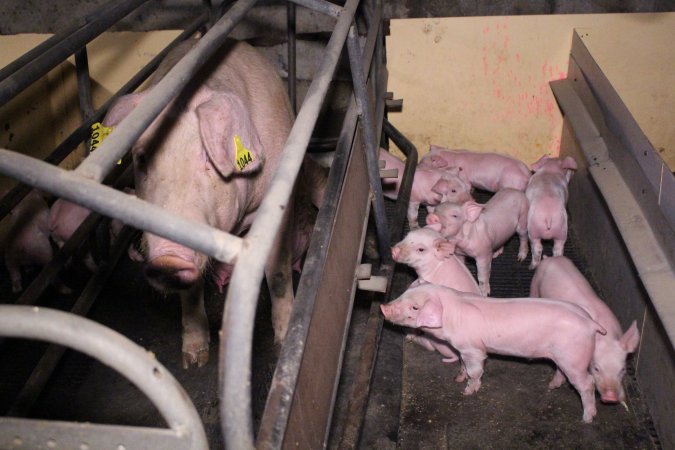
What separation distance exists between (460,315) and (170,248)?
4.40ft

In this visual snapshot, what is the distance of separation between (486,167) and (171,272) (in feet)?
9.34

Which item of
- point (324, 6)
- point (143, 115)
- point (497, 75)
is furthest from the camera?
point (497, 75)

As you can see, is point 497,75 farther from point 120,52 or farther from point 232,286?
point 232,286

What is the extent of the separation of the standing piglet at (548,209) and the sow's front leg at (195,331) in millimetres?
1921

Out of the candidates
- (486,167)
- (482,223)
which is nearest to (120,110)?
(482,223)

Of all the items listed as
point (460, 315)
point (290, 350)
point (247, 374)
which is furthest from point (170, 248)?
point (460, 315)

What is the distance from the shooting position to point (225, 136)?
7.10ft

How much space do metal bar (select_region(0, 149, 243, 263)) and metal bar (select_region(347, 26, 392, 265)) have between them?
5.23 feet

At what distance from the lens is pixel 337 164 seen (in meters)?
2.15

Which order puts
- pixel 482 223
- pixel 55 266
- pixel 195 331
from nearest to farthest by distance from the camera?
pixel 55 266
pixel 195 331
pixel 482 223

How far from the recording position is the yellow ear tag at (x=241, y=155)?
215 centimetres

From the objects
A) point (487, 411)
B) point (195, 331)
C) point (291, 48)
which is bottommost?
point (487, 411)

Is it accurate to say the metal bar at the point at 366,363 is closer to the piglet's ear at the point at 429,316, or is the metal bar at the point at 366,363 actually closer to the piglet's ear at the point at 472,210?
the piglet's ear at the point at 429,316

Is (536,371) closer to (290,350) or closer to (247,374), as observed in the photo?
(290,350)
